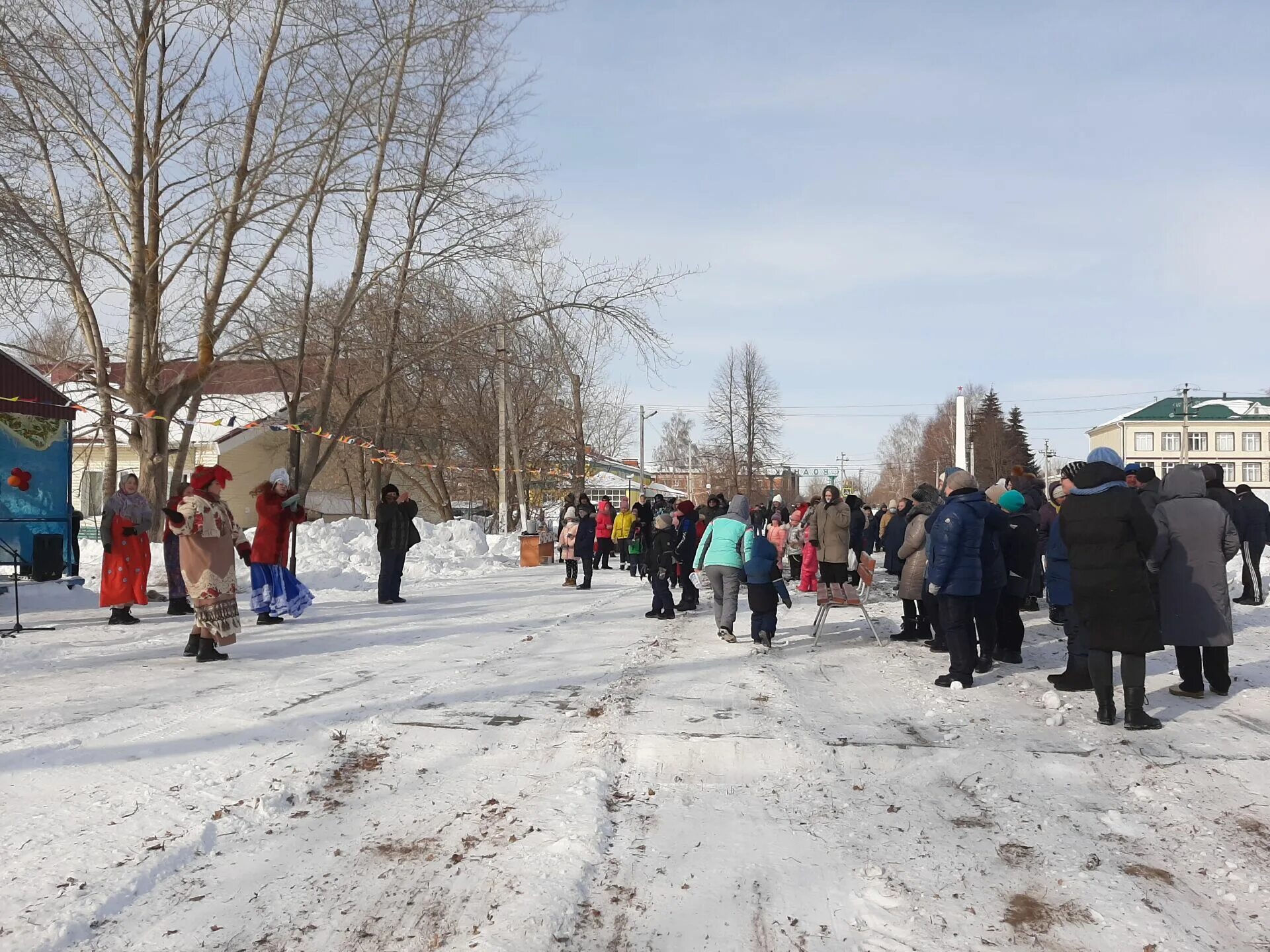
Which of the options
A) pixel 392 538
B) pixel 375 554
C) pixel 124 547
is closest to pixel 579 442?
pixel 375 554

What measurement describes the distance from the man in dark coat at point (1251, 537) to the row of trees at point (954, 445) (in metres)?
61.5

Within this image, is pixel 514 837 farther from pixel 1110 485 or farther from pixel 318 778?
pixel 1110 485

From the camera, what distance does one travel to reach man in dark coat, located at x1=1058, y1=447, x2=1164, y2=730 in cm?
638

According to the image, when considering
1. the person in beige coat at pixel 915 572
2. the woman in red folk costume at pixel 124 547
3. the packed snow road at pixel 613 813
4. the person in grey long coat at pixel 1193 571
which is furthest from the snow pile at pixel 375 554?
the person in grey long coat at pixel 1193 571

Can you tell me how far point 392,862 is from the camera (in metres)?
4.07

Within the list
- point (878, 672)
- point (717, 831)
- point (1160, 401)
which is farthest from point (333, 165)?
point (1160, 401)

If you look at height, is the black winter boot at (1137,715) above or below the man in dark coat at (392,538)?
below

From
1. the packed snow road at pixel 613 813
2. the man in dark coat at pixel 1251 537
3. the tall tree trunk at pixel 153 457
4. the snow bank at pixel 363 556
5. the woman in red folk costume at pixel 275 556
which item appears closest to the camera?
the packed snow road at pixel 613 813

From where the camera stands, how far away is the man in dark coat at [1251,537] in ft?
45.1

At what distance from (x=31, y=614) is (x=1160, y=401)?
10546 cm

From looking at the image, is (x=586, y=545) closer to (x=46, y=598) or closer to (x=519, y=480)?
(x=46, y=598)

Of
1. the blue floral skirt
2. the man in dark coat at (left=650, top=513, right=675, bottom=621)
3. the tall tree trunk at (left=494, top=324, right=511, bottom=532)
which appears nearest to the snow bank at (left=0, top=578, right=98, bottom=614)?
the blue floral skirt

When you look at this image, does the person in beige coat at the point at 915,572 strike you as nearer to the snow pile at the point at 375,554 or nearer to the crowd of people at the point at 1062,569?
the crowd of people at the point at 1062,569

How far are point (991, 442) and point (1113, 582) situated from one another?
268 ft
